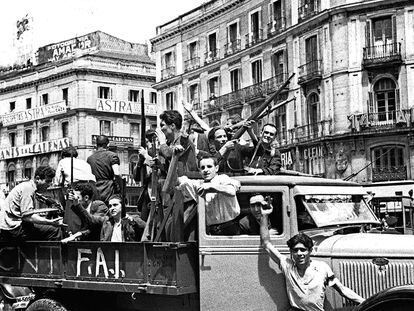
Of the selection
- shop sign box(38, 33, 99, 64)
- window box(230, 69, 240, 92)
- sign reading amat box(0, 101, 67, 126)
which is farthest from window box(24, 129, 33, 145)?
window box(230, 69, 240, 92)

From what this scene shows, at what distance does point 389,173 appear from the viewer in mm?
27844

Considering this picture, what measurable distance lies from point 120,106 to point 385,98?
80.9 ft

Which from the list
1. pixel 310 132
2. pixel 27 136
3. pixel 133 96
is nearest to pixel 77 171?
pixel 310 132

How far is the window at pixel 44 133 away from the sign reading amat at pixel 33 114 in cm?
89

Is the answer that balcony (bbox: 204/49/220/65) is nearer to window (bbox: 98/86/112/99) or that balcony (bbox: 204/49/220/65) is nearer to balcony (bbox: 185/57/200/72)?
balcony (bbox: 185/57/200/72)

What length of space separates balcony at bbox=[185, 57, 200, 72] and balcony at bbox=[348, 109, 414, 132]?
12.8 meters

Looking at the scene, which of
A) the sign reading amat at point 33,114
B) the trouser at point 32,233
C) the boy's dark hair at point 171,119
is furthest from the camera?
the sign reading amat at point 33,114

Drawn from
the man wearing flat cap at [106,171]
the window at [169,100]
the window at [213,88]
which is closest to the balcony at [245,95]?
the window at [213,88]

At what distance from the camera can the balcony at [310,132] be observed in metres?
29.4

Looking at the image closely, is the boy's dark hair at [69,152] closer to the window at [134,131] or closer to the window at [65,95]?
the window at [65,95]

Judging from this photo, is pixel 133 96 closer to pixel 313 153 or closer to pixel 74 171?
pixel 313 153

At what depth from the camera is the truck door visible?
6.32 meters

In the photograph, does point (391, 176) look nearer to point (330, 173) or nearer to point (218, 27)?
point (330, 173)

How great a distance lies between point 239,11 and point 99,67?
1577 cm
